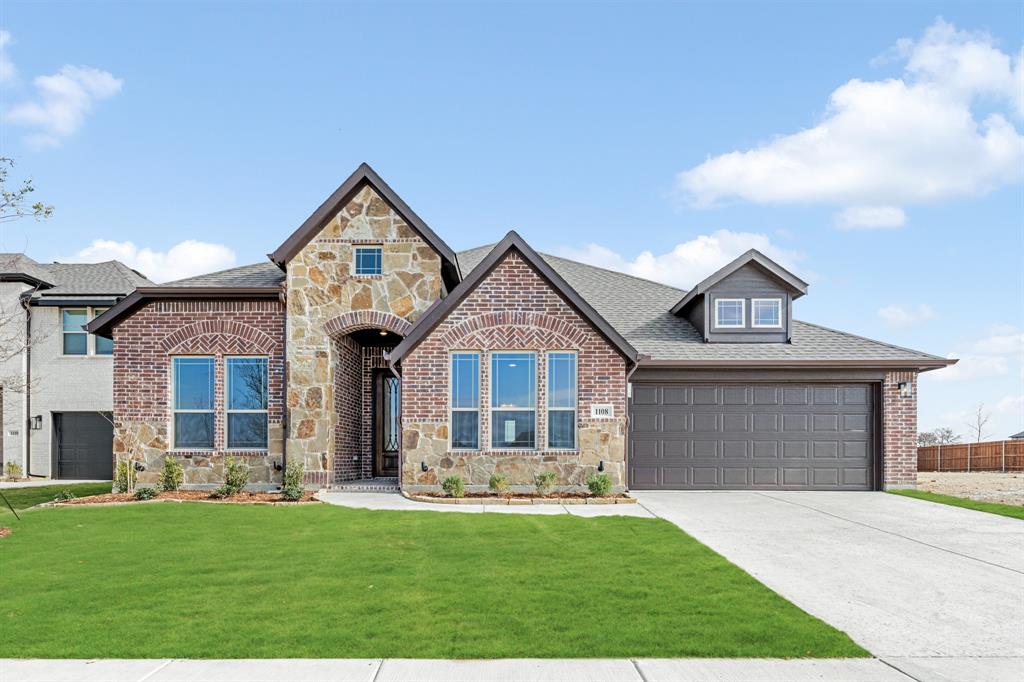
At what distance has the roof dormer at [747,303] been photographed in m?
19.6

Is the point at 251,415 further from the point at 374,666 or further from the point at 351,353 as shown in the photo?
the point at 374,666

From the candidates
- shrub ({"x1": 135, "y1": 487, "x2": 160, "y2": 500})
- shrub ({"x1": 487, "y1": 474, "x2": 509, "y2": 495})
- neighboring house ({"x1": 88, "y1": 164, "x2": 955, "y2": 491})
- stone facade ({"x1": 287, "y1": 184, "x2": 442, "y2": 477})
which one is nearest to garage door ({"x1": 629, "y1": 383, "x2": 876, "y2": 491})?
neighboring house ({"x1": 88, "y1": 164, "x2": 955, "y2": 491})

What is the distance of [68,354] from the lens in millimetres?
24672

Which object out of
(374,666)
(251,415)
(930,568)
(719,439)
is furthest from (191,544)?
(719,439)

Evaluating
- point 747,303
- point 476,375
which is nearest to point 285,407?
point 476,375

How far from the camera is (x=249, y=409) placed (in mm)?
17938

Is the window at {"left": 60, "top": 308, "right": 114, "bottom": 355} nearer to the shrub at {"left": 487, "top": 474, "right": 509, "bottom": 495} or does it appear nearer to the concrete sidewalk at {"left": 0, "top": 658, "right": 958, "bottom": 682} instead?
the shrub at {"left": 487, "top": 474, "right": 509, "bottom": 495}

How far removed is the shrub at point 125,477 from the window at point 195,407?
1085 millimetres

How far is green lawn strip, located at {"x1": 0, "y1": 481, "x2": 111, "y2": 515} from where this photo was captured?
16953 mm

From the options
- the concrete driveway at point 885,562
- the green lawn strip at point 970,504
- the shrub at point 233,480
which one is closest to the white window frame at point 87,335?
the shrub at point 233,480

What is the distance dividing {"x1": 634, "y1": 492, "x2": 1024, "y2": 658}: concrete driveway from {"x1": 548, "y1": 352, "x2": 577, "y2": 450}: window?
224 centimetres

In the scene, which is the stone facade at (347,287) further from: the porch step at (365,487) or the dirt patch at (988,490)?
the dirt patch at (988,490)

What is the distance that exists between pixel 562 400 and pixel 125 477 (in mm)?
9919

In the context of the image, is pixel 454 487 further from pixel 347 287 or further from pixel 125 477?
pixel 125 477
